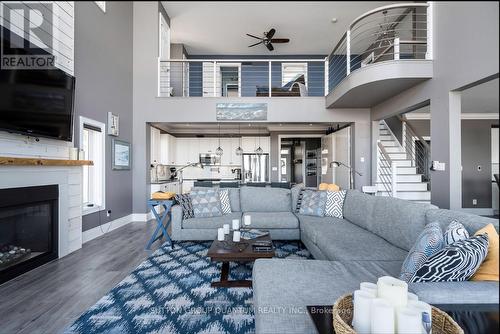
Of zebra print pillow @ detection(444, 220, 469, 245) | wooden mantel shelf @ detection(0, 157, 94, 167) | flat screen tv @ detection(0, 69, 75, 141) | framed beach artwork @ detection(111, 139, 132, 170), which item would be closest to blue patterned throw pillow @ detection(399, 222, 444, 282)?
zebra print pillow @ detection(444, 220, 469, 245)

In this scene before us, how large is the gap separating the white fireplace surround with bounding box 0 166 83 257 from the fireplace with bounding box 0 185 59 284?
65mm

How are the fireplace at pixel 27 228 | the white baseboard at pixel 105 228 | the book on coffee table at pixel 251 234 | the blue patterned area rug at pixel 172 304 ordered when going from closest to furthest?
the blue patterned area rug at pixel 172 304 → the fireplace at pixel 27 228 → the book on coffee table at pixel 251 234 → the white baseboard at pixel 105 228

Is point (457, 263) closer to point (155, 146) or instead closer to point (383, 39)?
point (383, 39)

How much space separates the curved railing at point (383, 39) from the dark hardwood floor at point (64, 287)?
101 inches

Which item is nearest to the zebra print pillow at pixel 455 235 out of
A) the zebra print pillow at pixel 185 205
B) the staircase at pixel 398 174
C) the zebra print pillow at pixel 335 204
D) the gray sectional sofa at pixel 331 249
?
the gray sectional sofa at pixel 331 249

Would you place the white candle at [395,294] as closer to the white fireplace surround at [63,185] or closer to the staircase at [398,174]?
the white fireplace surround at [63,185]

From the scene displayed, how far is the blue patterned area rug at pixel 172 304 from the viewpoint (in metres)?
1.85

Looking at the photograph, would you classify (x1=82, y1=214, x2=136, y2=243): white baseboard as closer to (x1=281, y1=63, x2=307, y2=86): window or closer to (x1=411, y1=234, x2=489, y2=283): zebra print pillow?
(x1=281, y1=63, x2=307, y2=86): window

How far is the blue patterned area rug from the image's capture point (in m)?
1.85

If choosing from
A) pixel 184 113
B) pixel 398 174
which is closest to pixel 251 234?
pixel 184 113

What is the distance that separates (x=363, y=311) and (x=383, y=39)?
5.08ft

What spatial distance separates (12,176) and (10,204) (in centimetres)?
28

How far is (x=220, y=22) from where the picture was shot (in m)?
0.84

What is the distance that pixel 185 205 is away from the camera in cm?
372
